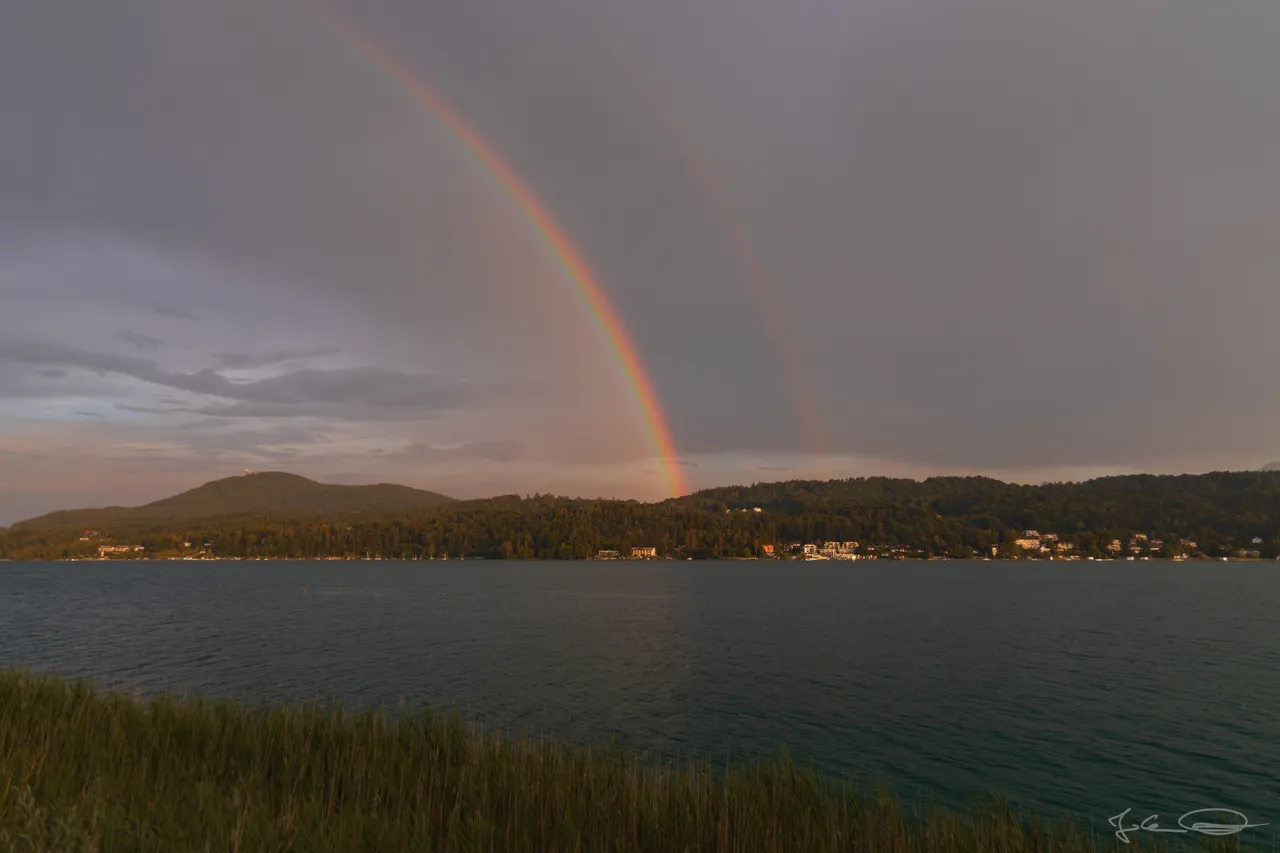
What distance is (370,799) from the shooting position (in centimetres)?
1247

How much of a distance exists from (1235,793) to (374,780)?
27685 millimetres

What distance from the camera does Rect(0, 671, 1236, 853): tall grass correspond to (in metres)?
9.20

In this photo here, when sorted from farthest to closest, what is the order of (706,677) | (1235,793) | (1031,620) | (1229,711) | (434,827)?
(1031,620) < (706,677) < (1229,711) < (1235,793) < (434,827)

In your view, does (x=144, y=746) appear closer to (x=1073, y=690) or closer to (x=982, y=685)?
(x=982, y=685)

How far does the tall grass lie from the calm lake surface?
11.3 m

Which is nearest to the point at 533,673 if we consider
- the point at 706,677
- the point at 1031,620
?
the point at 706,677

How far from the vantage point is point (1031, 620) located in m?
77.9

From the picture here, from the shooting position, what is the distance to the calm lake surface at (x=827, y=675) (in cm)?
2655

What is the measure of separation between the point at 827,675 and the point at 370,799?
36919 millimetres
